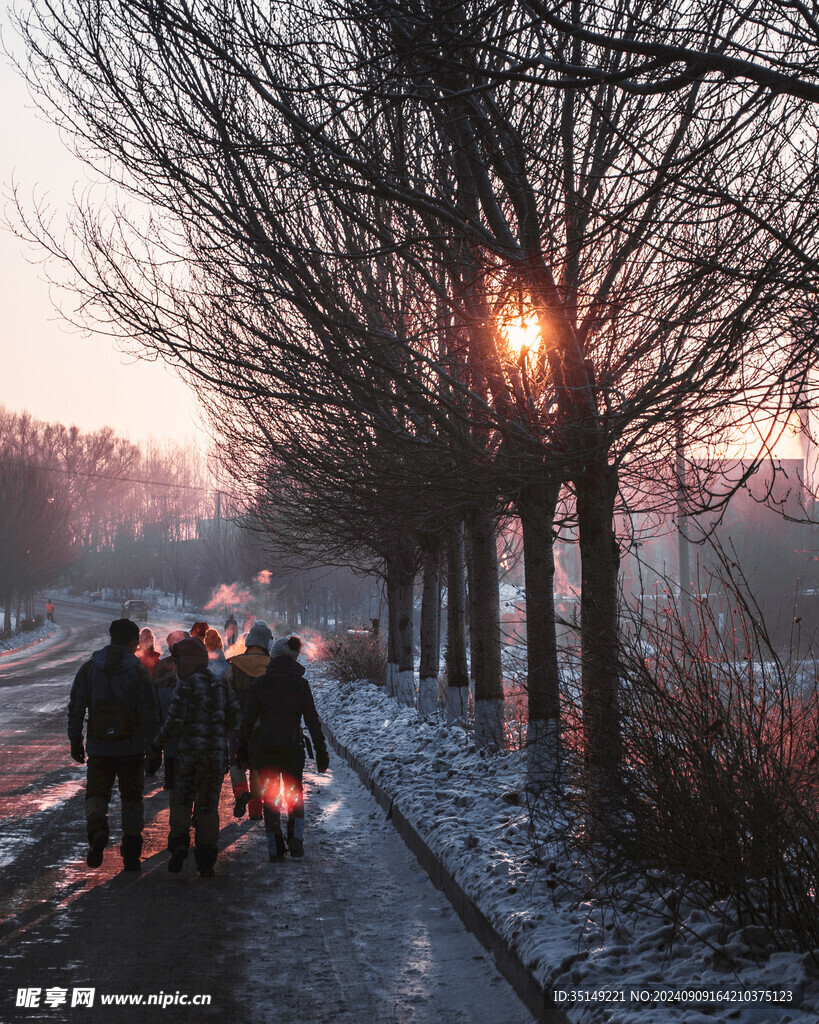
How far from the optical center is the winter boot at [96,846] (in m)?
7.07

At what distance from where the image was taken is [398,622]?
1795 centimetres

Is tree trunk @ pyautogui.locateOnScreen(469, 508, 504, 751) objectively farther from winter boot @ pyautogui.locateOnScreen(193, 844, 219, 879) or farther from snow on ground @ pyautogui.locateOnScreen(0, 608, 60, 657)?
snow on ground @ pyautogui.locateOnScreen(0, 608, 60, 657)

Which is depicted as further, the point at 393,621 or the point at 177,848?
the point at 393,621

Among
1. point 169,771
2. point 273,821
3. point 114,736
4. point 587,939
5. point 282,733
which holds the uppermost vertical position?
point 114,736

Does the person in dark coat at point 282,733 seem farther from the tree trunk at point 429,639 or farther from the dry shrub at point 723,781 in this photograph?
the tree trunk at point 429,639

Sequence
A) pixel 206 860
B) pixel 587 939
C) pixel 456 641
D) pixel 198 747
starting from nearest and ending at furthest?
pixel 587 939 → pixel 206 860 → pixel 198 747 → pixel 456 641

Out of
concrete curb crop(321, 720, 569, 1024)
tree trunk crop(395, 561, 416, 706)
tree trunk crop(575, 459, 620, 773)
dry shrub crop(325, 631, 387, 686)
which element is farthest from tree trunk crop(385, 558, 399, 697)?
tree trunk crop(575, 459, 620, 773)

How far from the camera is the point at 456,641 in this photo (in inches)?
586

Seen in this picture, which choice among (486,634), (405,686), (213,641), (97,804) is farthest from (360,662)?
(97,804)

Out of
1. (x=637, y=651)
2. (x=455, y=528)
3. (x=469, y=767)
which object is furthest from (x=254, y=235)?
(x=455, y=528)

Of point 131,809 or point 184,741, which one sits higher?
point 184,741

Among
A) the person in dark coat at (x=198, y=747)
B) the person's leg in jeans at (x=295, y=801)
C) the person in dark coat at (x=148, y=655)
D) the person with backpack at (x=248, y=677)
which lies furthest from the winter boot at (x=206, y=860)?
the person in dark coat at (x=148, y=655)

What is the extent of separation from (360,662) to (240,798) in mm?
13727

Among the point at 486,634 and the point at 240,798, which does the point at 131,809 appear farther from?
the point at 486,634
